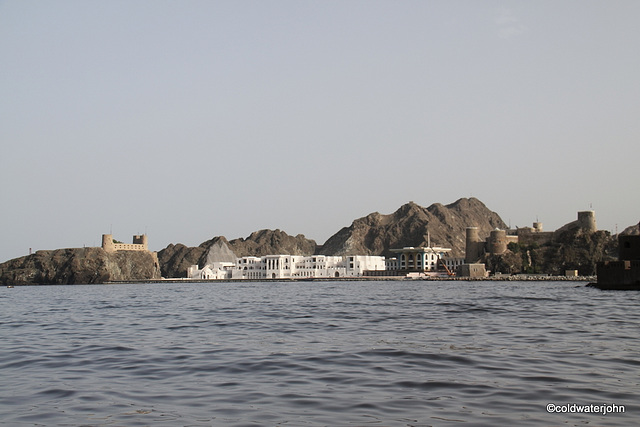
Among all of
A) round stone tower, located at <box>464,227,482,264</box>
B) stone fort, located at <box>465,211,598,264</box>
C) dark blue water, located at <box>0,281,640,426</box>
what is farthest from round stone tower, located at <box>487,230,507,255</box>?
dark blue water, located at <box>0,281,640,426</box>

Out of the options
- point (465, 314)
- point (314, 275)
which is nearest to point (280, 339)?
point (465, 314)

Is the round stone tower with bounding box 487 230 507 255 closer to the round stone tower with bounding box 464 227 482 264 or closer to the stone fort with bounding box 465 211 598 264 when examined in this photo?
the stone fort with bounding box 465 211 598 264

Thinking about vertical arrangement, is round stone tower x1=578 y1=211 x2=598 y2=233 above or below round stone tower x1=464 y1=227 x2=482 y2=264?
above

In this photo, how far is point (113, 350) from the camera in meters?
20.9

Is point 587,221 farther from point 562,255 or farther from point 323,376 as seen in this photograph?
point 323,376

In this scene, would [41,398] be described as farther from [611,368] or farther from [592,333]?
[592,333]

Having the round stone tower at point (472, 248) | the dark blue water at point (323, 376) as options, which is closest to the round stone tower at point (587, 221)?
the round stone tower at point (472, 248)

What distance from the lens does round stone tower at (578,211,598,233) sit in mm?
174625

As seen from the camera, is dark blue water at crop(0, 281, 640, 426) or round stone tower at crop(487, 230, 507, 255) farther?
round stone tower at crop(487, 230, 507, 255)

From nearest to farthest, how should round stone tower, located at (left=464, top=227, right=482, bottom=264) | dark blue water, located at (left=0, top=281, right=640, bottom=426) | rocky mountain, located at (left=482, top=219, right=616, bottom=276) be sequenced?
1. dark blue water, located at (left=0, top=281, right=640, bottom=426)
2. rocky mountain, located at (left=482, top=219, right=616, bottom=276)
3. round stone tower, located at (left=464, top=227, right=482, bottom=264)

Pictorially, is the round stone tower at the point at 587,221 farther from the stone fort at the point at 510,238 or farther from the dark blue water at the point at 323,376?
the dark blue water at the point at 323,376

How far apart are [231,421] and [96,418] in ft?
8.38

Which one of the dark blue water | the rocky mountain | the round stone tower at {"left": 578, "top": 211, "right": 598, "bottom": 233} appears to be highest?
the round stone tower at {"left": 578, "top": 211, "right": 598, "bottom": 233}

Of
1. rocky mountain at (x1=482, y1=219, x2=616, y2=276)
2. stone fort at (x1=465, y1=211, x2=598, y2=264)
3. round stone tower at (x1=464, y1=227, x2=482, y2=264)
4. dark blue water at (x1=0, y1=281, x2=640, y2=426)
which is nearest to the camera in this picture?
dark blue water at (x1=0, y1=281, x2=640, y2=426)
